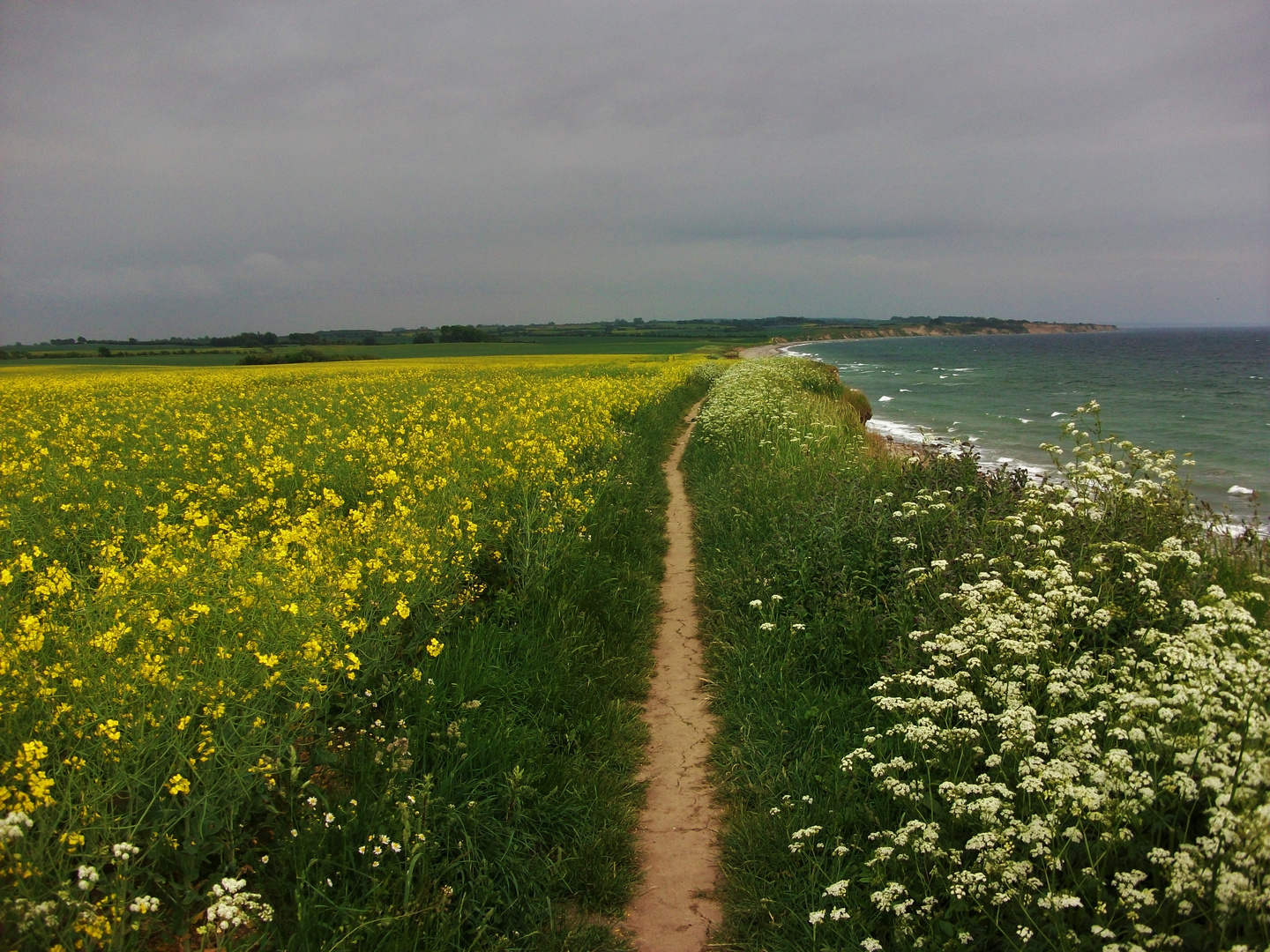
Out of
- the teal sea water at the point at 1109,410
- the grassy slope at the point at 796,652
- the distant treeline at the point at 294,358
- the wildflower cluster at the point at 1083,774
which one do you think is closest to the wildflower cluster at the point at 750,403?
the teal sea water at the point at 1109,410

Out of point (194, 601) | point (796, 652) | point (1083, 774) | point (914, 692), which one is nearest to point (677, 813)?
point (914, 692)

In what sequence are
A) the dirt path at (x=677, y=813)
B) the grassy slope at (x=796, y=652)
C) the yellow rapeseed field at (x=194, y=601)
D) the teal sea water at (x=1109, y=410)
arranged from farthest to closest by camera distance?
1. the teal sea water at (x=1109, y=410)
2. the grassy slope at (x=796, y=652)
3. the dirt path at (x=677, y=813)
4. the yellow rapeseed field at (x=194, y=601)

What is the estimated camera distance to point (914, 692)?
421 centimetres

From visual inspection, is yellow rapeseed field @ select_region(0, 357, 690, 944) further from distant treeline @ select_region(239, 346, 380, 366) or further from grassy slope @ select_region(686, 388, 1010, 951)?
distant treeline @ select_region(239, 346, 380, 366)

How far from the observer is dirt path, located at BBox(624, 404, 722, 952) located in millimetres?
3438

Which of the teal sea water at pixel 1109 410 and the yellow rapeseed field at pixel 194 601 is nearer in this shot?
the yellow rapeseed field at pixel 194 601

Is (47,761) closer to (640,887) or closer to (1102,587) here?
(640,887)

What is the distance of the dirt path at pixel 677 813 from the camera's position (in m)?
3.44

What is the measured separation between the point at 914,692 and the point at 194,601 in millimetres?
4190

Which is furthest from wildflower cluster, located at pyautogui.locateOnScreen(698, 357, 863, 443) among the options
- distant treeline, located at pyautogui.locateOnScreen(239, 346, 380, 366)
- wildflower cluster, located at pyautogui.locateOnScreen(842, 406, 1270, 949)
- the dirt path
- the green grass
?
distant treeline, located at pyautogui.locateOnScreen(239, 346, 380, 366)

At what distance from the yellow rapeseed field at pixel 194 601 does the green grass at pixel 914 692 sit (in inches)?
85.0

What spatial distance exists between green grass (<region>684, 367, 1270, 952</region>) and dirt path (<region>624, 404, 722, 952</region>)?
14 centimetres

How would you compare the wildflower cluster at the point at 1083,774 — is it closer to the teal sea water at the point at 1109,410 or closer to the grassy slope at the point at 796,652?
the grassy slope at the point at 796,652

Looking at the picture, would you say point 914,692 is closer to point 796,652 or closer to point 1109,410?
point 796,652
